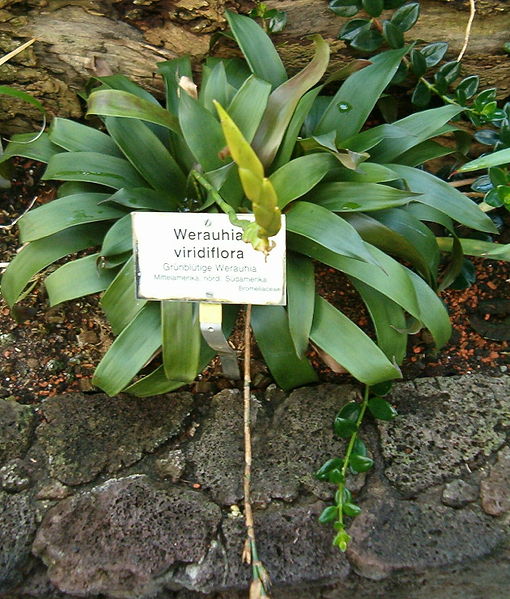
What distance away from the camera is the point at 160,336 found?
147cm

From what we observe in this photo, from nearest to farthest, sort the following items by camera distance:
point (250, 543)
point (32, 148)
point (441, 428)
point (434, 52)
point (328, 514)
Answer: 1. point (250, 543)
2. point (328, 514)
3. point (441, 428)
4. point (32, 148)
5. point (434, 52)

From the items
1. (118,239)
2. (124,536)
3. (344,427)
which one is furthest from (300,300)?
(124,536)

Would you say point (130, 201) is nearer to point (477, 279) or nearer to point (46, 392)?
point (46, 392)

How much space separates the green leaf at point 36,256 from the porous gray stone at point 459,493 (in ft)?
3.63

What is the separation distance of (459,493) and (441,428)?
170 millimetres

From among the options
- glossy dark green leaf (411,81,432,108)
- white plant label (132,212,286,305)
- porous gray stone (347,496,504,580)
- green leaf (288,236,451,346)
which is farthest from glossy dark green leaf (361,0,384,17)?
porous gray stone (347,496,504,580)

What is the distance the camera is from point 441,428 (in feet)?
5.19

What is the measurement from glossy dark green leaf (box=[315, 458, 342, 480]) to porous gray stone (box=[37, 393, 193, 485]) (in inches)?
15.3

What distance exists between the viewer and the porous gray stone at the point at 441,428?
1.52 meters

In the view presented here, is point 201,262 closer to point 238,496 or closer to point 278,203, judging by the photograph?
point 278,203

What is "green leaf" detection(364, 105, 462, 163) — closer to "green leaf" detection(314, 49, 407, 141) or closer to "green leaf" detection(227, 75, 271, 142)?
"green leaf" detection(314, 49, 407, 141)

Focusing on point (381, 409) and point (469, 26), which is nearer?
point (381, 409)

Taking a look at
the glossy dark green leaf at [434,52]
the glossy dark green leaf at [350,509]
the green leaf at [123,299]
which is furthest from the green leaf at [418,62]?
the glossy dark green leaf at [350,509]

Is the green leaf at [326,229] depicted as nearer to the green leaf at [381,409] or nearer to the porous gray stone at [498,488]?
the green leaf at [381,409]
